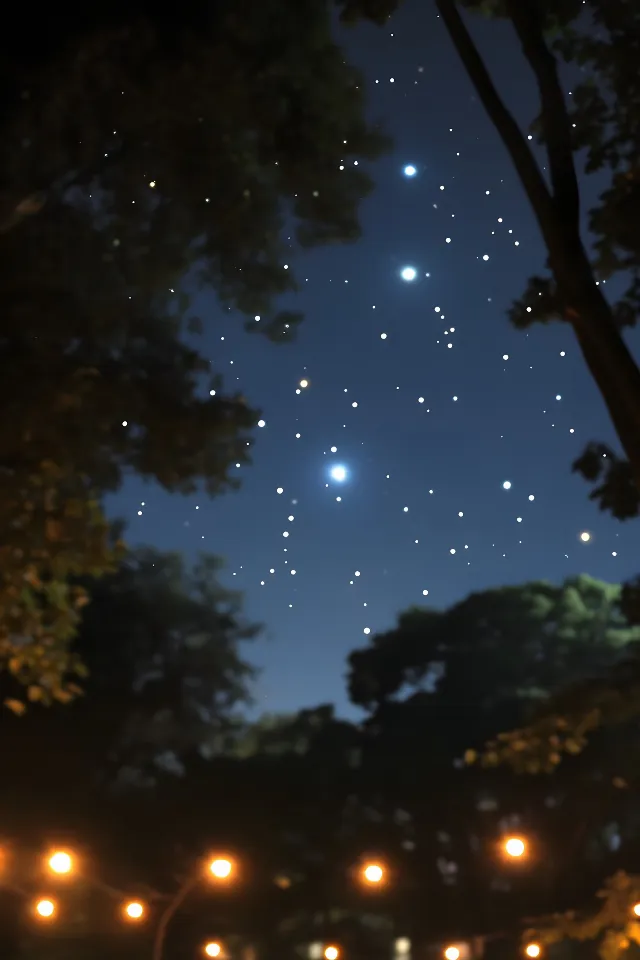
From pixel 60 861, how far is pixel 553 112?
11408 millimetres

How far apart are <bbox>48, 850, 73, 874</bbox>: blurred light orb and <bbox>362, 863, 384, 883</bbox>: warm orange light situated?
14.7 feet

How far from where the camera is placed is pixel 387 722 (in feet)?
72.4

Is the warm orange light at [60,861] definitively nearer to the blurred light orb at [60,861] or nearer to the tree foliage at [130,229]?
the blurred light orb at [60,861]

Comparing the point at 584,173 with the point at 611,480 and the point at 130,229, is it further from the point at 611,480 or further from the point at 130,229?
the point at 130,229

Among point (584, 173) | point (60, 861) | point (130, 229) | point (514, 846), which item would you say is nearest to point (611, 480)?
point (584, 173)

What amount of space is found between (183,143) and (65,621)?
15.7 ft

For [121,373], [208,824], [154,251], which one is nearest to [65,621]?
[121,373]

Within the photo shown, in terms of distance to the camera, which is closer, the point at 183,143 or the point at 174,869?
the point at 183,143

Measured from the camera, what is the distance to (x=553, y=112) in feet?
15.8

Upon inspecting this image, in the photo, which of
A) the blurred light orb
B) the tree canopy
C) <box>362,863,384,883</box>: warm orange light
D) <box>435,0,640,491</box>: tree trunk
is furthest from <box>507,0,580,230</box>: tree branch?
the tree canopy

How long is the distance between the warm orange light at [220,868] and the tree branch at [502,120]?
1086 cm

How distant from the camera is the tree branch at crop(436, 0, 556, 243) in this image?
4.54m

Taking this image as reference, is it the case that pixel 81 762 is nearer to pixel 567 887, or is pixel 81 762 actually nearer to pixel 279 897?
pixel 279 897

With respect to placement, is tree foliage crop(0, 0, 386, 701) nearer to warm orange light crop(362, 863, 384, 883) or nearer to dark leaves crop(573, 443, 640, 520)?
dark leaves crop(573, 443, 640, 520)
